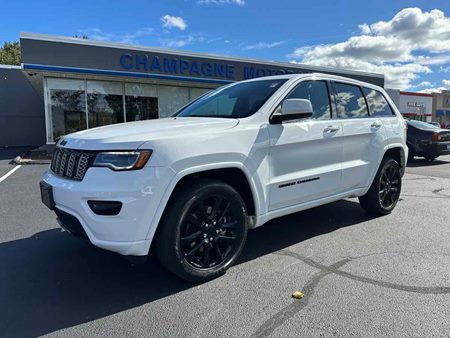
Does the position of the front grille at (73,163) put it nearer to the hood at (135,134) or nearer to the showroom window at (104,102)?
the hood at (135,134)

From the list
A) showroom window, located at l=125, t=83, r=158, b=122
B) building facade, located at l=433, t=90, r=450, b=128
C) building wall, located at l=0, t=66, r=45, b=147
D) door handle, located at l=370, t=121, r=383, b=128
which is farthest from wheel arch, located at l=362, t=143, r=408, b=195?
building facade, located at l=433, t=90, r=450, b=128

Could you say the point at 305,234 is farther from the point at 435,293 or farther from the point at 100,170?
the point at 100,170

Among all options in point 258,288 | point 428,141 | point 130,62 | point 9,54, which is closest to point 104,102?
point 130,62

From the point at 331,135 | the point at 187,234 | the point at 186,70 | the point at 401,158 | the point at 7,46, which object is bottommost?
the point at 187,234

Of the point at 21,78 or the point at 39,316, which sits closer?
the point at 39,316

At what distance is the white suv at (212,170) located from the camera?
2.96 m

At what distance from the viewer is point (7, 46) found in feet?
147

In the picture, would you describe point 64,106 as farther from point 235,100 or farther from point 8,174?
point 235,100

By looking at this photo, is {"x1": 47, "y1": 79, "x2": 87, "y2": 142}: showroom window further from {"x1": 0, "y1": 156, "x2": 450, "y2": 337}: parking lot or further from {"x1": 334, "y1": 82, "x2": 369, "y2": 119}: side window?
{"x1": 334, "y1": 82, "x2": 369, "y2": 119}: side window

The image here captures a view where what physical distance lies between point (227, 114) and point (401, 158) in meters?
3.15

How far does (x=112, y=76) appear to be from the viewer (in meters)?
16.2

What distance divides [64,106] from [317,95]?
46.3 feet

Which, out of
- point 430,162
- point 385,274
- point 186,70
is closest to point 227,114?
point 385,274

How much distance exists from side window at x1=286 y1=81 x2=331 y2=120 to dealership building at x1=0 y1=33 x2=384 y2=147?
1286cm
